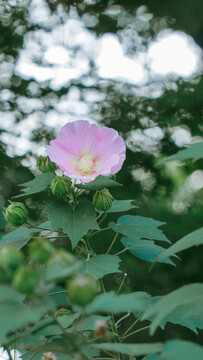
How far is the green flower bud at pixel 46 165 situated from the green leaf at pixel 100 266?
0.20 metres

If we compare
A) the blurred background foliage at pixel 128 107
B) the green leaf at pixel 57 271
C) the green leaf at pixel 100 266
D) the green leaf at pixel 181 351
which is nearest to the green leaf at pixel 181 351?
the green leaf at pixel 181 351

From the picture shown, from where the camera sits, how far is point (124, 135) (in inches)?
145

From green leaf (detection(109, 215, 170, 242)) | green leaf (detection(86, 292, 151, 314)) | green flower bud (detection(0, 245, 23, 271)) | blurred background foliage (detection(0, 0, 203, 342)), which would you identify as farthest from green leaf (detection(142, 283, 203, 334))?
blurred background foliage (detection(0, 0, 203, 342))

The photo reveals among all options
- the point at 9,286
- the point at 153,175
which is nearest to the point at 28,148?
the point at 153,175

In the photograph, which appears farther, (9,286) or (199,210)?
(199,210)

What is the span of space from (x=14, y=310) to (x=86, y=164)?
53 centimetres

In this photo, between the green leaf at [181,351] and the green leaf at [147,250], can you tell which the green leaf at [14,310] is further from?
the green leaf at [147,250]

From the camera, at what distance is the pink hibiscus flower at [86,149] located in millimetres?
865

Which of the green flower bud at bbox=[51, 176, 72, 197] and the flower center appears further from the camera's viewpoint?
the flower center

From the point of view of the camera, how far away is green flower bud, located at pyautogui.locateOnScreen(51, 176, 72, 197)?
0.77 m

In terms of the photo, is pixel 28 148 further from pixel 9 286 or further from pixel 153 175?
pixel 9 286

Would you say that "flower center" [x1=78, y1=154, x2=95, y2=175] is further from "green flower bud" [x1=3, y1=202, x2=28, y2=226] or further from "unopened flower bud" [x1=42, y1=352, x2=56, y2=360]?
"unopened flower bud" [x1=42, y1=352, x2=56, y2=360]

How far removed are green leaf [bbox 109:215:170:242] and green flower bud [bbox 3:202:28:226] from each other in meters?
0.18

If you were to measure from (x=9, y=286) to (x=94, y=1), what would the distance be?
4.30 meters
